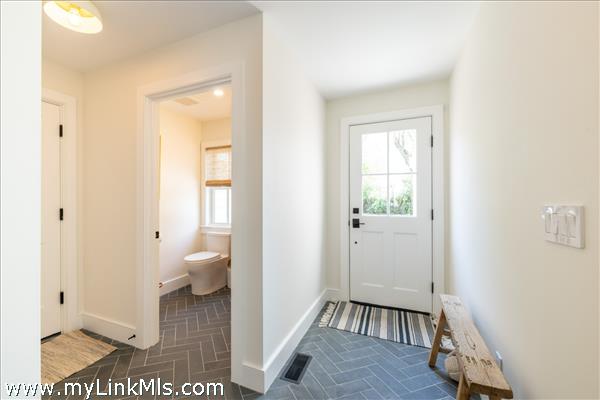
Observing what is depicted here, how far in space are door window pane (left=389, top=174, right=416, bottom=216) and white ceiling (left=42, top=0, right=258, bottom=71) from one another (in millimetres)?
2101

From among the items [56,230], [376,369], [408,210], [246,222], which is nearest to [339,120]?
[408,210]

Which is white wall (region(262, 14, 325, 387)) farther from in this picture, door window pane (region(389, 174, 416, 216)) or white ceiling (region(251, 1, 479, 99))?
door window pane (region(389, 174, 416, 216))

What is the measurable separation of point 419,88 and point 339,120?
3.04 feet

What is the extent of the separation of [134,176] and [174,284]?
1.93 m

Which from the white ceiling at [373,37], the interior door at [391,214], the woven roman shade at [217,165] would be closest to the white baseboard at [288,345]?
the interior door at [391,214]

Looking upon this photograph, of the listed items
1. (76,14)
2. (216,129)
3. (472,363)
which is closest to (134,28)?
(76,14)

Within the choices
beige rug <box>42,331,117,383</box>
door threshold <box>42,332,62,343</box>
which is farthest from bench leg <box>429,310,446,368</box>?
door threshold <box>42,332,62,343</box>

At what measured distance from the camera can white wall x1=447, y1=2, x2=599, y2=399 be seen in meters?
0.70

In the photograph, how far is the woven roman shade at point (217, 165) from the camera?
3.70m

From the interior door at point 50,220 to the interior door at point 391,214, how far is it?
2974 mm

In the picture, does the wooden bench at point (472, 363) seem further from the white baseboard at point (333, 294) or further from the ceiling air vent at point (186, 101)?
the ceiling air vent at point (186, 101)

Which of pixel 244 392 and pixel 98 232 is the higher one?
pixel 98 232

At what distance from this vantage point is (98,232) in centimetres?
226

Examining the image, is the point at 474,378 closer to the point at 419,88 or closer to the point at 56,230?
the point at 419,88
